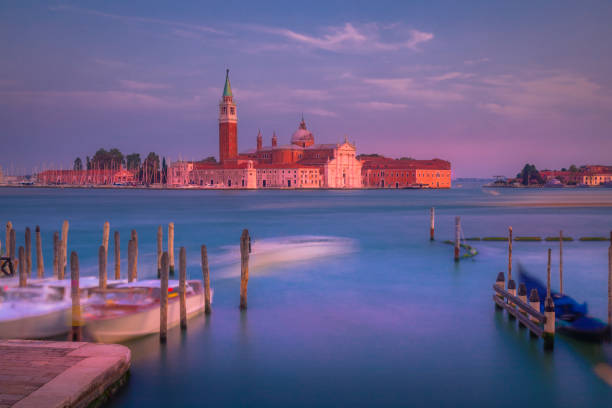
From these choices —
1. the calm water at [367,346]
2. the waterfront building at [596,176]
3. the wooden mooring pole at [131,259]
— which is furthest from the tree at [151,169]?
the waterfront building at [596,176]

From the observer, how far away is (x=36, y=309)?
6418 millimetres

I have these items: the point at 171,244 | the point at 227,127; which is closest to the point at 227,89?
the point at 227,127

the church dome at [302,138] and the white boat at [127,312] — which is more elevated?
the church dome at [302,138]

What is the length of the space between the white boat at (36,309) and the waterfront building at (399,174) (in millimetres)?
88838

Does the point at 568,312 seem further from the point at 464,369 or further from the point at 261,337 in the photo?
the point at 261,337

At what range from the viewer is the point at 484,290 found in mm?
9000

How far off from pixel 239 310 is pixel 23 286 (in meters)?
2.93

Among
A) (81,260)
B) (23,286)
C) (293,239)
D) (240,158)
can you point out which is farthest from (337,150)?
(23,286)

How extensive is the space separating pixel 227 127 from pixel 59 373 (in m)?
78.1

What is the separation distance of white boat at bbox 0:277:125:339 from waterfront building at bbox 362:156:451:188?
291 feet

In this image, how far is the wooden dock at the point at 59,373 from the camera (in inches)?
141

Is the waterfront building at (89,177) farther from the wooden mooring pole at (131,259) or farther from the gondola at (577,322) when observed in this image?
the gondola at (577,322)

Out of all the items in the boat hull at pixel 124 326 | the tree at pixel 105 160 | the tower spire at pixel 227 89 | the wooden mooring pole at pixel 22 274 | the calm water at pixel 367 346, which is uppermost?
the tower spire at pixel 227 89

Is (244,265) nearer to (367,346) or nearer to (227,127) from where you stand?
(367,346)
